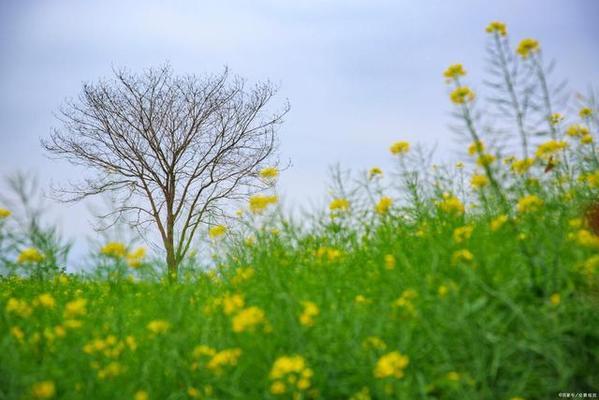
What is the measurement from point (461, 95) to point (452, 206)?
962 mm

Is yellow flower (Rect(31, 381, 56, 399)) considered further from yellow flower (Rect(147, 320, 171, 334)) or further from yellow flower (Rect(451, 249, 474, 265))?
yellow flower (Rect(451, 249, 474, 265))

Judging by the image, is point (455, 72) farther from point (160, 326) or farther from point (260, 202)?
point (160, 326)

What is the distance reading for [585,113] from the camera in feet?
17.9

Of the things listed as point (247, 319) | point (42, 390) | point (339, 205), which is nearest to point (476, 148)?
point (339, 205)

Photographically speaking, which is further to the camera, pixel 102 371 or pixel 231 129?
pixel 231 129

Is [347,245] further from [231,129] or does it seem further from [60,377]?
[231,129]

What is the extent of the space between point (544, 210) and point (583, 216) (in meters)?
0.83

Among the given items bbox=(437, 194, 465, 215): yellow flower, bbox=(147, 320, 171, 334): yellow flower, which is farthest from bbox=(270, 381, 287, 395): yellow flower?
bbox=(437, 194, 465, 215): yellow flower

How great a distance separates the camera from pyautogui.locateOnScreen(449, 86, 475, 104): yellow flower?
3.38 m

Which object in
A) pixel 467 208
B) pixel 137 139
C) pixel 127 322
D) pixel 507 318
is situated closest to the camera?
pixel 507 318

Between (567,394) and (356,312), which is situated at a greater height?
(356,312)

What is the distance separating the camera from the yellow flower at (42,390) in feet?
8.11

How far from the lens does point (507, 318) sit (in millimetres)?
3008

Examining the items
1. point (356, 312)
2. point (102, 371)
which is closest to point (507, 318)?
point (356, 312)
